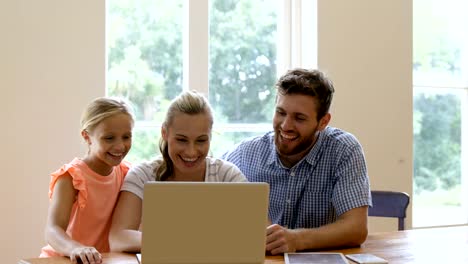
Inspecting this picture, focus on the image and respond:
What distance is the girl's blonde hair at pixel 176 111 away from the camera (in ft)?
6.73

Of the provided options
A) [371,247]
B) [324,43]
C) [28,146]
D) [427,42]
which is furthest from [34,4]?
[427,42]

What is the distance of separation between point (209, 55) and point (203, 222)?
268cm

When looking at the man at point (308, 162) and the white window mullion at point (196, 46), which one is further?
the white window mullion at point (196, 46)

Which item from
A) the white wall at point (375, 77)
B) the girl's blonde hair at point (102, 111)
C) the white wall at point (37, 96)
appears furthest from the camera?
the white wall at point (375, 77)

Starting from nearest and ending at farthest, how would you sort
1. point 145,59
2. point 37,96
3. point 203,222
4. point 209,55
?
1. point 203,222
2. point 37,96
3. point 145,59
4. point 209,55

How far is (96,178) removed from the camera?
225 centimetres

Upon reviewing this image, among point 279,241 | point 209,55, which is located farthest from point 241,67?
point 279,241

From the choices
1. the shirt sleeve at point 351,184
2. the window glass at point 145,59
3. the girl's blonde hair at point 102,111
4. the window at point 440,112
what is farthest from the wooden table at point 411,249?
the window at point 440,112

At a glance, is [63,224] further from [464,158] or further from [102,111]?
[464,158]

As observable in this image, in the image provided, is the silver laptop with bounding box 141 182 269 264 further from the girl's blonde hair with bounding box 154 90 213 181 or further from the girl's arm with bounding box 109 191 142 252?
the girl's blonde hair with bounding box 154 90 213 181

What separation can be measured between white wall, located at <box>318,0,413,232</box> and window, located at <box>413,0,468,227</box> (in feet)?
1.26

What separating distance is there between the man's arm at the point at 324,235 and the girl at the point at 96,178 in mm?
707

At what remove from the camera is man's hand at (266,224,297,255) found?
5.95ft

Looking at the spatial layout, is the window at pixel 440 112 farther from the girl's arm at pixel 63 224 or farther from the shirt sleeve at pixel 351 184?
the girl's arm at pixel 63 224
